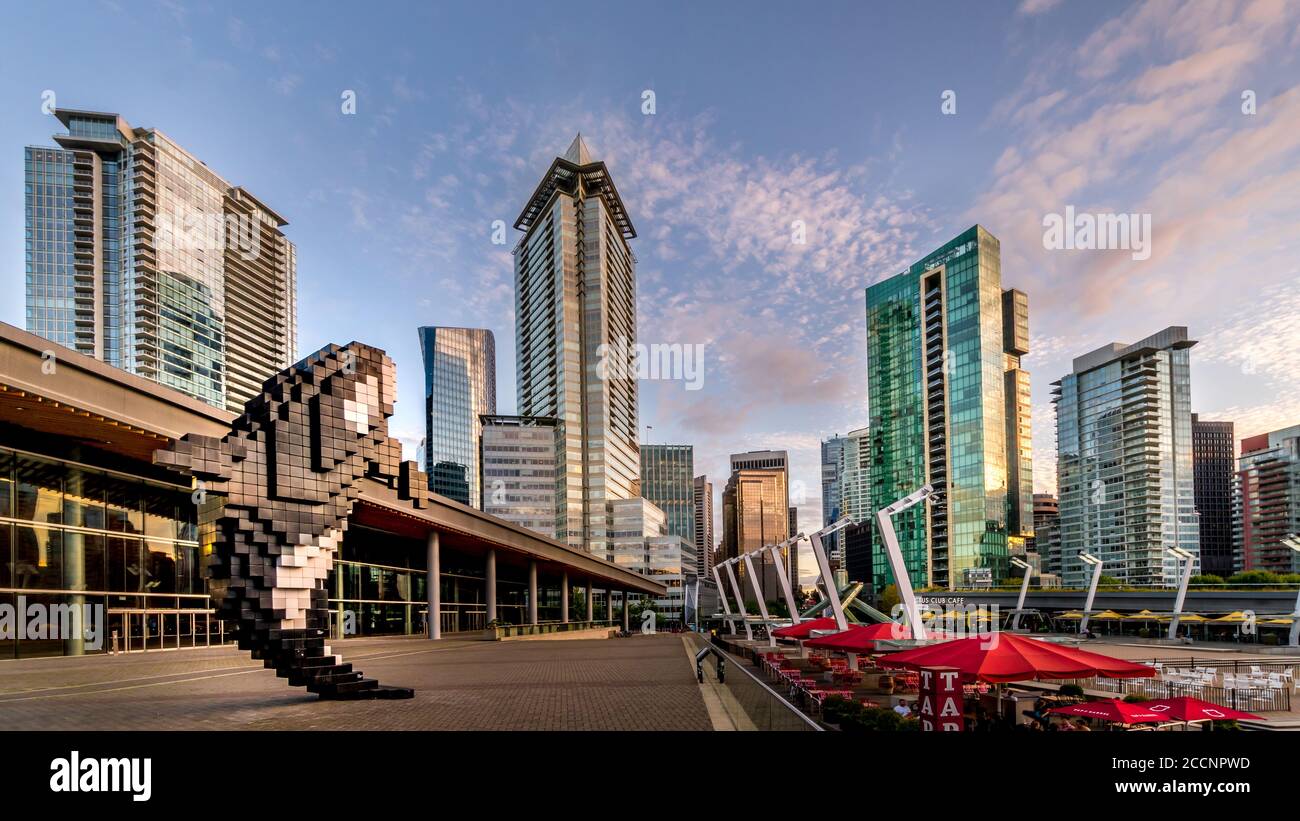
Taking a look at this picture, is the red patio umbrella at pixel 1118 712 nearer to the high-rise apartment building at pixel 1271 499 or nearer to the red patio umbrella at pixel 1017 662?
the red patio umbrella at pixel 1017 662

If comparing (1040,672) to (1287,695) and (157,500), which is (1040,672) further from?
(157,500)

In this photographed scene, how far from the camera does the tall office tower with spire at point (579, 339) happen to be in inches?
6024

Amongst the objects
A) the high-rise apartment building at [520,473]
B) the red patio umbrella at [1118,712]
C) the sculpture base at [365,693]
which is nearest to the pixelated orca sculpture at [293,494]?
the sculpture base at [365,693]

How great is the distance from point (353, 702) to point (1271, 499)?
9378 inches

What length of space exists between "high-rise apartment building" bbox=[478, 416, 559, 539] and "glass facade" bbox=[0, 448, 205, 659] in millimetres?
99563

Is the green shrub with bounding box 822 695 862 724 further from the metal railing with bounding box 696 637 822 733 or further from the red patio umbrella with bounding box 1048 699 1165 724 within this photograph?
the red patio umbrella with bounding box 1048 699 1165 724

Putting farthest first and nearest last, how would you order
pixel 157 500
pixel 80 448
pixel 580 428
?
pixel 580 428
pixel 157 500
pixel 80 448

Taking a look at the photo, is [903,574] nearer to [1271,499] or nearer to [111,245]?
[111,245]

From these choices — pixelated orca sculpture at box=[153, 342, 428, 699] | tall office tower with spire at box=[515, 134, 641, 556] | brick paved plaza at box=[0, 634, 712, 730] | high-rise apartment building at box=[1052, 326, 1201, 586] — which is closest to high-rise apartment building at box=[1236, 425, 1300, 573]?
high-rise apartment building at box=[1052, 326, 1201, 586]

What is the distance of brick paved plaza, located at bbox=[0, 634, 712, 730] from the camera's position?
13641 mm

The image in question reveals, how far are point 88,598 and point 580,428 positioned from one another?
126m

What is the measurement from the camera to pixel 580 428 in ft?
517

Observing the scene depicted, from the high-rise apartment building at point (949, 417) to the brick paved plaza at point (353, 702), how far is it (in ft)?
355
